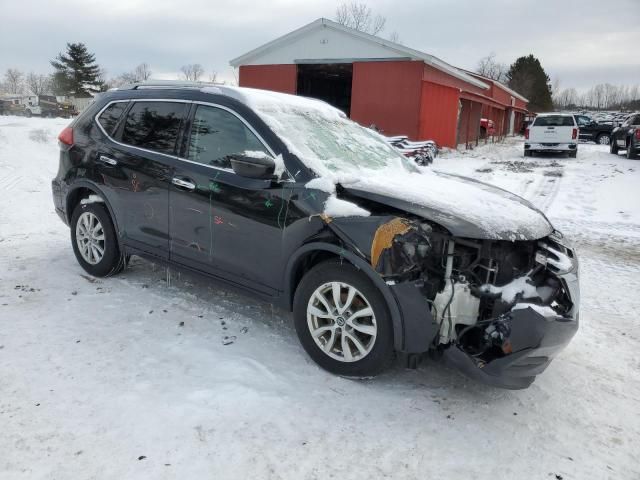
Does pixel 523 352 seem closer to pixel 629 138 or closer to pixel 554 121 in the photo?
pixel 554 121

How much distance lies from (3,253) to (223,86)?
3.41m

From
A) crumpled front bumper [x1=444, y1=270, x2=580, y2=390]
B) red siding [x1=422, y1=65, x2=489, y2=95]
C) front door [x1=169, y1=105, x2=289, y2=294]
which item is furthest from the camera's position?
red siding [x1=422, y1=65, x2=489, y2=95]

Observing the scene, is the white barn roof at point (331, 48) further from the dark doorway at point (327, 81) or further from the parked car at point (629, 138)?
the parked car at point (629, 138)

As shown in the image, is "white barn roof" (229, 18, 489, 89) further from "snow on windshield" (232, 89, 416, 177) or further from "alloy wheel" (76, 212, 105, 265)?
"alloy wheel" (76, 212, 105, 265)

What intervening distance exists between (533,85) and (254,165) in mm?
80968

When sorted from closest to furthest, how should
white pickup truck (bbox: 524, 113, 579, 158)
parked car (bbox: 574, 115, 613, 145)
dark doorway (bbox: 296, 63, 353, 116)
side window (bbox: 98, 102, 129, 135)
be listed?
1. side window (bbox: 98, 102, 129, 135)
2. white pickup truck (bbox: 524, 113, 579, 158)
3. dark doorway (bbox: 296, 63, 353, 116)
4. parked car (bbox: 574, 115, 613, 145)

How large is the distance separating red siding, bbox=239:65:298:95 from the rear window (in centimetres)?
978

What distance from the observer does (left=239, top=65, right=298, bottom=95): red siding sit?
→ 19797 millimetres

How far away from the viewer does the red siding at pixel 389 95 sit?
A: 59.1 feet

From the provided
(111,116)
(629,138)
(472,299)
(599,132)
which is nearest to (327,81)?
(629,138)

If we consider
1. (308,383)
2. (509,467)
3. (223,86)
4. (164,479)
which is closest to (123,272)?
(223,86)

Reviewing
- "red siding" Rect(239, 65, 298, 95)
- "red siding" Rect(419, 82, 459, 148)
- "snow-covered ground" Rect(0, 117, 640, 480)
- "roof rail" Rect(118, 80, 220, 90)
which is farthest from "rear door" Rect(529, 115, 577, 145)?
"roof rail" Rect(118, 80, 220, 90)

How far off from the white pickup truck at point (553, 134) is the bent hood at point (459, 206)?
703 inches

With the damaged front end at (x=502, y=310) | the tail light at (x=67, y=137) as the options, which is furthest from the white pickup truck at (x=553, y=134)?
the tail light at (x=67, y=137)
